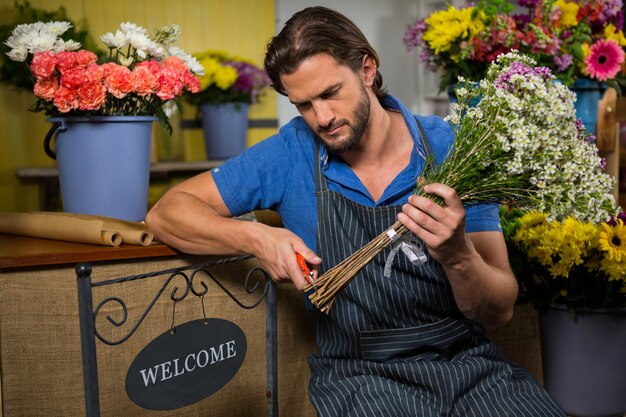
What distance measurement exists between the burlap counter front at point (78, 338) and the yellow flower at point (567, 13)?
1.40 metres

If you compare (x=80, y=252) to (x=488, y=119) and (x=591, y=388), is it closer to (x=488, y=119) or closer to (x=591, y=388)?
(x=488, y=119)

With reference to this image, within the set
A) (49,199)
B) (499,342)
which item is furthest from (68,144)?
(49,199)

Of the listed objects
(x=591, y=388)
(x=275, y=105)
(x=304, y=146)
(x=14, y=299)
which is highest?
(x=275, y=105)

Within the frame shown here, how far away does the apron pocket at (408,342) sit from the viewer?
1.67m

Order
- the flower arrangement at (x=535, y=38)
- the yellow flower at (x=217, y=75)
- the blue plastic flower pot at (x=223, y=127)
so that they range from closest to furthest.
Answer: the flower arrangement at (x=535, y=38), the yellow flower at (x=217, y=75), the blue plastic flower pot at (x=223, y=127)

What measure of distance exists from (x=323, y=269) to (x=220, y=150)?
3.03 meters

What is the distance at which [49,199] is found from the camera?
4238 mm

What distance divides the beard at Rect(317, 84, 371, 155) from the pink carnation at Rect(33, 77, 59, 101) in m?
0.68

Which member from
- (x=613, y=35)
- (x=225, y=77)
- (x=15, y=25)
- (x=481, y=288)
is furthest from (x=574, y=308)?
(x=225, y=77)

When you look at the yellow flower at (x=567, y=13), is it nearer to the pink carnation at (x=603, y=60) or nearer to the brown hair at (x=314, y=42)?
the pink carnation at (x=603, y=60)

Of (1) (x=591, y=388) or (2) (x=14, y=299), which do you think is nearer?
(2) (x=14, y=299)

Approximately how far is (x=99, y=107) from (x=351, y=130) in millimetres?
656

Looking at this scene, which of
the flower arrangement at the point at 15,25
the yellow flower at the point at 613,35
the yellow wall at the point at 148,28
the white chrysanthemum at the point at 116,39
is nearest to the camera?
the white chrysanthemum at the point at 116,39

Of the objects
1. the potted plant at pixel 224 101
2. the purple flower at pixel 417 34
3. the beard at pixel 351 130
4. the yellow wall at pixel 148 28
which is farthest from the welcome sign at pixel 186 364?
the potted plant at pixel 224 101
